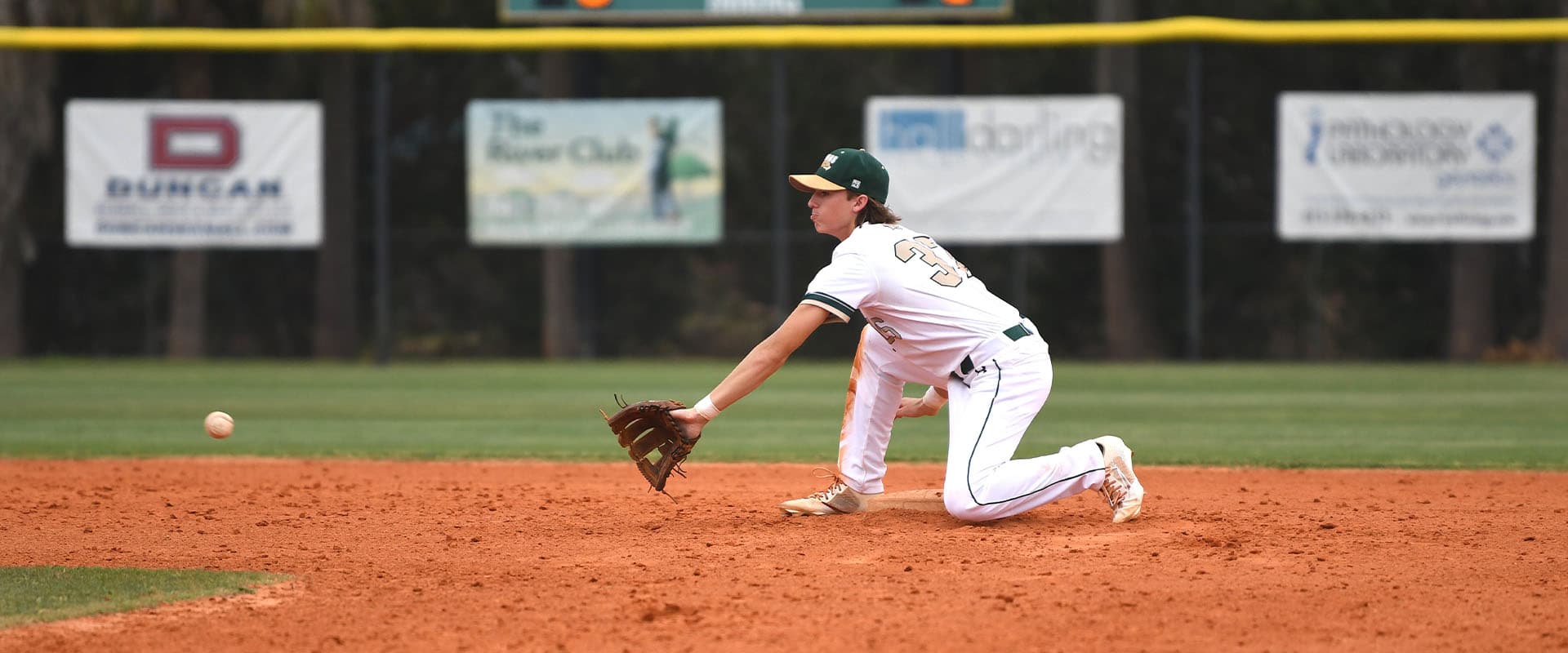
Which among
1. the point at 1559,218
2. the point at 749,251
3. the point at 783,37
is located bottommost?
the point at 749,251

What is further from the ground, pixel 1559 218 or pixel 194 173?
pixel 194 173

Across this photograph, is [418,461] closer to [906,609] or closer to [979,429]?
[979,429]

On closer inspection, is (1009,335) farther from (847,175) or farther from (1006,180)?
(1006,180)

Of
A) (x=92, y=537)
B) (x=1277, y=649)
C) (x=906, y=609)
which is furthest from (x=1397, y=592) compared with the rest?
(x=92, y=537)

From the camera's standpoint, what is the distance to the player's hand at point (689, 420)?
17.4 feet

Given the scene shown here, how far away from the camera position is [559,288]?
1798 centimetres

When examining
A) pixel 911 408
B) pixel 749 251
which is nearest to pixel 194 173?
pixel 749 251

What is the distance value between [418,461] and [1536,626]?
18.9 feet

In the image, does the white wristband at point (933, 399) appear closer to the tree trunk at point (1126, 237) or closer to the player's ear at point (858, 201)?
the player's ear at point (858, 201)

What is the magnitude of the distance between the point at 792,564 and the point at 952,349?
3.35ft

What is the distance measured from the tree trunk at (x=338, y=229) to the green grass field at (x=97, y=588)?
13583 mm

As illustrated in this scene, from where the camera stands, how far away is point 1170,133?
19.8 m

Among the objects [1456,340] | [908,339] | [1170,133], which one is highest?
[1170,133]

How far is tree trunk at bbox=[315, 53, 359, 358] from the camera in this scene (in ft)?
59.3
